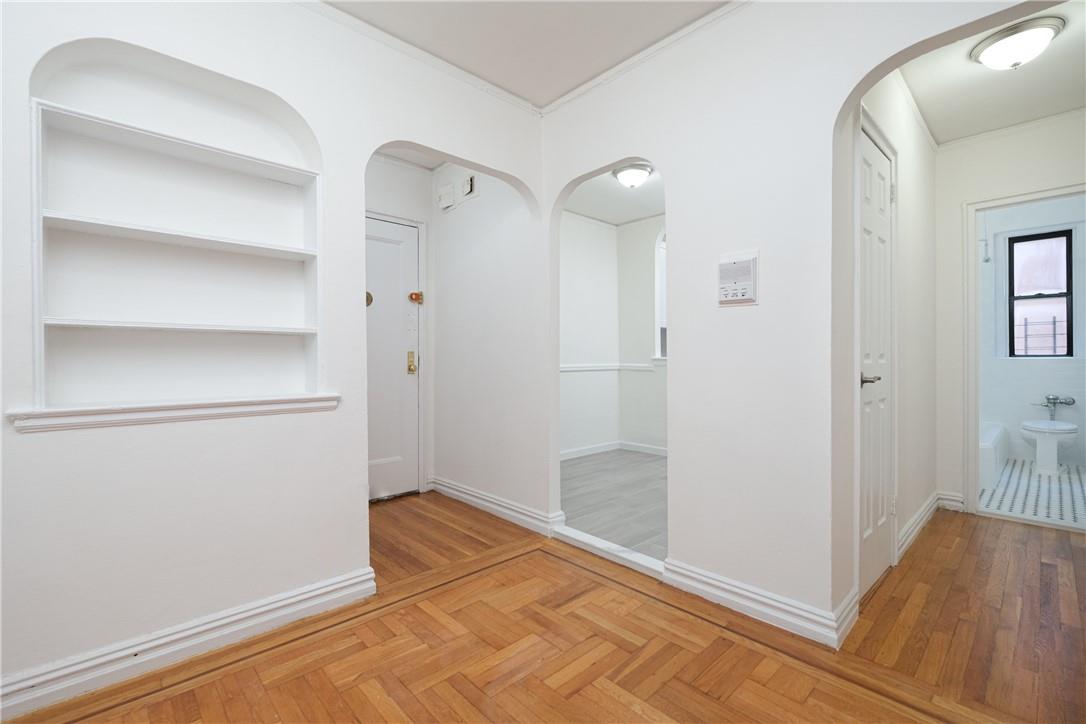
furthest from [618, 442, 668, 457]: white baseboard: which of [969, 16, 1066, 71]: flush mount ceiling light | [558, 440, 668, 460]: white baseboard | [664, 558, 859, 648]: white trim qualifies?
[969, 16, 1066, 71]: flush mount ceiling light

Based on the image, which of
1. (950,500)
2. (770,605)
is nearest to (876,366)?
(770,605)

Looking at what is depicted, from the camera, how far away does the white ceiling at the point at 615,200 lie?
4152mm

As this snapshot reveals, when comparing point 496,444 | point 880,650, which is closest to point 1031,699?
point 880,650

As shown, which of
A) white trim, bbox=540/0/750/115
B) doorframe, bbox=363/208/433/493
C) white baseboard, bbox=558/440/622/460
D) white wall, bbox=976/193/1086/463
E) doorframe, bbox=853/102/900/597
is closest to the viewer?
doorframe, bbox=853/102/900/597

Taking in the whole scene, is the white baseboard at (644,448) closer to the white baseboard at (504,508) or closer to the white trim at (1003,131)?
the white baseboard at (504,508)

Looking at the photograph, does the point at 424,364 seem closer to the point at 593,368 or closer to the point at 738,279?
the point at 593,368

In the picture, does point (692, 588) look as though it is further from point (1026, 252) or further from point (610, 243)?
point (1026, 252)

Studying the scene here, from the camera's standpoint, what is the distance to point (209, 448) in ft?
5.82

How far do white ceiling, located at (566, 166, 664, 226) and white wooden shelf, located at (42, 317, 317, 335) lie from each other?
2715 mm

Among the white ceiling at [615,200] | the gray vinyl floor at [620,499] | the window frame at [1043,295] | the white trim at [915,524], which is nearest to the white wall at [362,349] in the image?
the gray vinyl floor at [620,499]

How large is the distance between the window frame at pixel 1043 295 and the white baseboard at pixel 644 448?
3817mm

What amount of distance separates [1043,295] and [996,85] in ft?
11.4

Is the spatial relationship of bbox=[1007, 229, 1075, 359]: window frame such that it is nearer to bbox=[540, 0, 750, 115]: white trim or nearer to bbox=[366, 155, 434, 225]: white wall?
bbox=[540, 0, 750, 115]: white trim

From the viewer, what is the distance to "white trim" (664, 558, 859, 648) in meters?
1.78
